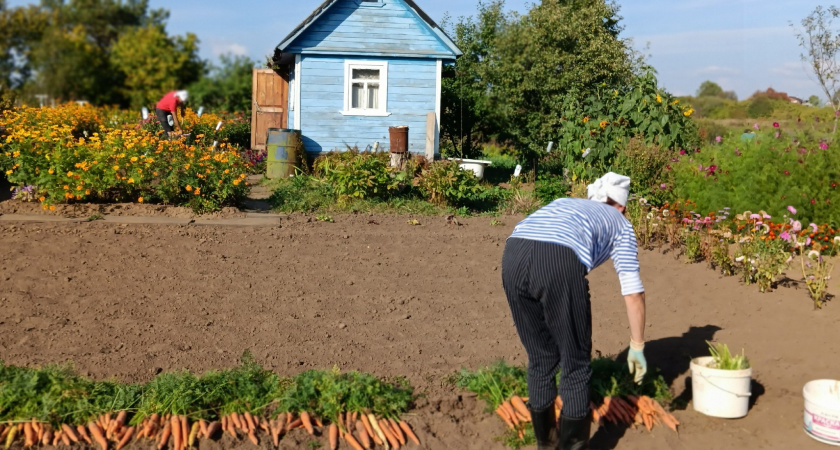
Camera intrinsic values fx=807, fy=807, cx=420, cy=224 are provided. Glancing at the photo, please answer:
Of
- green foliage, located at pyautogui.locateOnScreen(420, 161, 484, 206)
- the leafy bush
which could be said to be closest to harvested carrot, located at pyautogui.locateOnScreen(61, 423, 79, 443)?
the leafy bush

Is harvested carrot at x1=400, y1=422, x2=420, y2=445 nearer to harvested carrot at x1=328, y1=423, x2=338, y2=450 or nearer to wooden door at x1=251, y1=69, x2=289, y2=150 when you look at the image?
harvested carrot at x1=328, y1=423, x2=338, y2=450

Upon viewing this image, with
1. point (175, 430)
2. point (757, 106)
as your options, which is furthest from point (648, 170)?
point (757, 106)

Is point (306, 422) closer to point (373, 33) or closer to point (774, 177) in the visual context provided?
point (774, 177)

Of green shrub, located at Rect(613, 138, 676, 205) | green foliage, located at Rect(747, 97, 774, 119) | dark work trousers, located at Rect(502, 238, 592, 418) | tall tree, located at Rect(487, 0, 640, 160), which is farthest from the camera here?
green foliage, located at Rect(747, 97, 774, 119)

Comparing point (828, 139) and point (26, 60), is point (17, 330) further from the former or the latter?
point (828, 139)

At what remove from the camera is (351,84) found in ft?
50.9

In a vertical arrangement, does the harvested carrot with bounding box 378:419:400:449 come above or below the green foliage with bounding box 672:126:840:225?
below

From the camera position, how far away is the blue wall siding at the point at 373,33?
50.0 feet

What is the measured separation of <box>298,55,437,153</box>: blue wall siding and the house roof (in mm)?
481

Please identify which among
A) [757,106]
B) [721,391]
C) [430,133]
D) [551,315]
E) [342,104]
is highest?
[757,106]

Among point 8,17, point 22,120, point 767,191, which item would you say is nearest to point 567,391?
point 767,191

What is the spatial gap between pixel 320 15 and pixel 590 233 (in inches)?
474

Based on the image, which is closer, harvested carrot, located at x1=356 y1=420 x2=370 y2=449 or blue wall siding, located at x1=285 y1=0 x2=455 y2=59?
harvested carrot, located at x1=356 y1=420 x2=370 y2=449

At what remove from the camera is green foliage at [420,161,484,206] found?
11.0m
